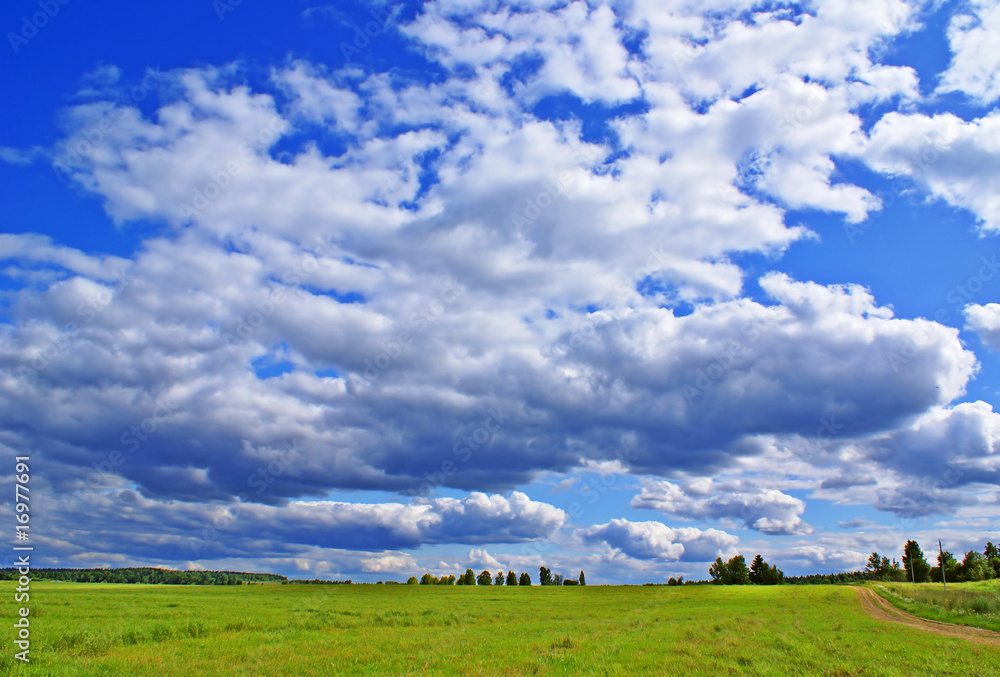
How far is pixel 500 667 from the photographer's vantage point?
25.5m

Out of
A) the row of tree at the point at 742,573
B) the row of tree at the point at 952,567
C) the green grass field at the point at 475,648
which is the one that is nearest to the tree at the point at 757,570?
the row of tree at the point at 742,573

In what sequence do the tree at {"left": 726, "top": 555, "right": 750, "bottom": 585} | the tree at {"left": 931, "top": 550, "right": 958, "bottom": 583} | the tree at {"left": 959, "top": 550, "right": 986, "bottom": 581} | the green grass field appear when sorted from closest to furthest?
the green grass field
the tree at {"left": 959, "top": 550, "right": 986, "bottom": 581}
the tree at {"left": 931, "top": 550, "right": 958, "bottom": 583}
the tree at {"left": 726, "top": 555, "right": 750, "bottom": 585}

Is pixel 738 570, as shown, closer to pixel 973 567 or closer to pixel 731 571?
pixel 731 571

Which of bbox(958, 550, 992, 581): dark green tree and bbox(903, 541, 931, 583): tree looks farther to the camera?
bbox(903, 541, 931, 583): tree

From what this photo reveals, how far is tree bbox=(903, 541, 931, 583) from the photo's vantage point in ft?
605

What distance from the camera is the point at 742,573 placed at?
190250mm

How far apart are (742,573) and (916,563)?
55.5 meters

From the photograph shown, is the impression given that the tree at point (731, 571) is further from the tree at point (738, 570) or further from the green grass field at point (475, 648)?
the green grass field at point (475, 648)

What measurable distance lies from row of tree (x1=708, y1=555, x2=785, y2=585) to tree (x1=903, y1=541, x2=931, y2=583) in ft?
129

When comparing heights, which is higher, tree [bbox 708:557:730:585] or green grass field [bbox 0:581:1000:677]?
green grass field [bbox 0:581:1000:677]

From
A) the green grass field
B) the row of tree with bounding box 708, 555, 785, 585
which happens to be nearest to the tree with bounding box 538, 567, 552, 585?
the row of tree with bounding box 708, 555, 785, 585

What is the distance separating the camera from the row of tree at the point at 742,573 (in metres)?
190

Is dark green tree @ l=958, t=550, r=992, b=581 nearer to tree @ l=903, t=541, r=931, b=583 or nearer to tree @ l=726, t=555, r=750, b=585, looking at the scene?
tree @ l=903, t=541, r=931, b=583

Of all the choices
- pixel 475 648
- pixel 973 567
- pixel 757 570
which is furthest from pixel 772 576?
pixel 475 648
